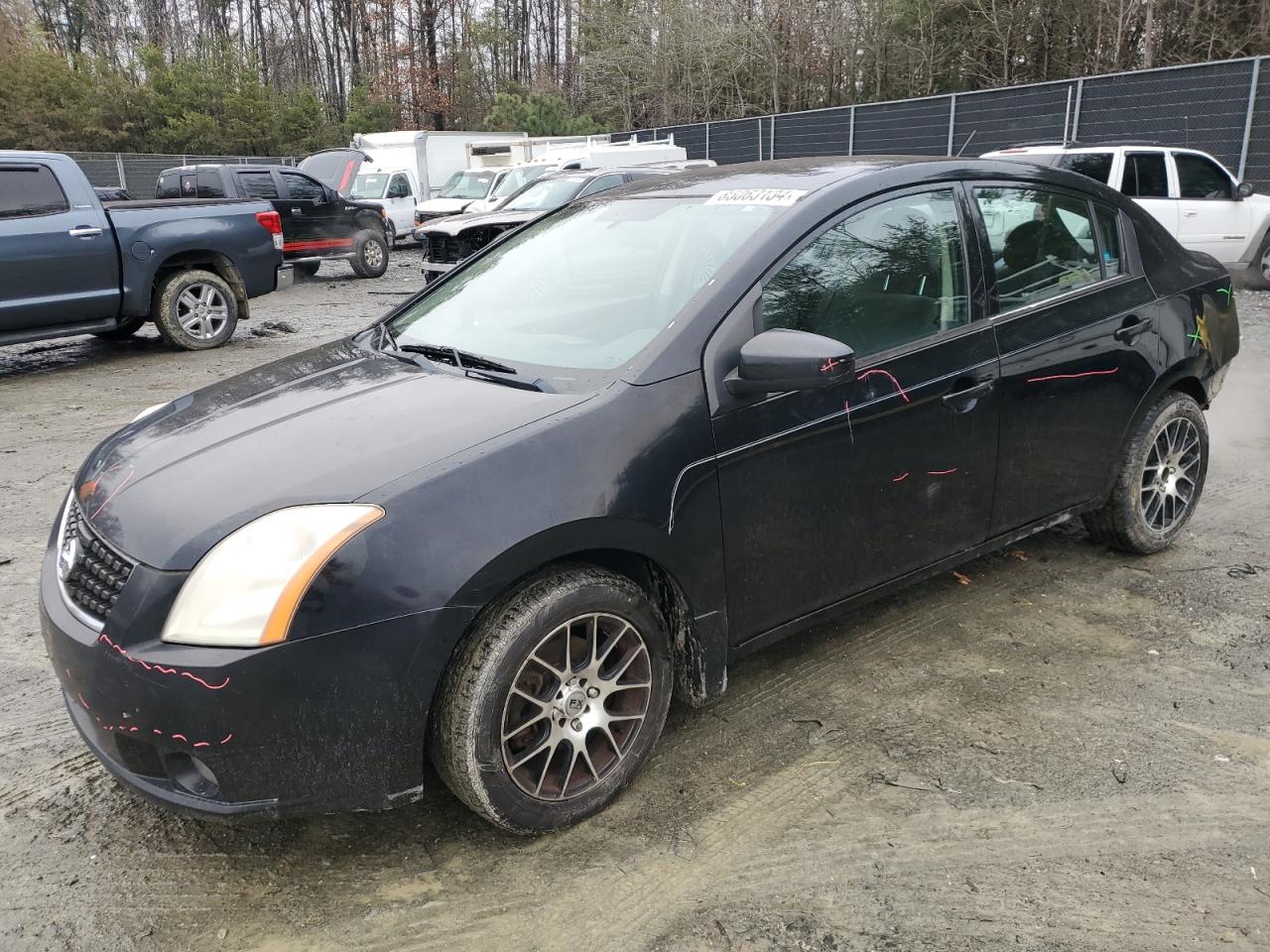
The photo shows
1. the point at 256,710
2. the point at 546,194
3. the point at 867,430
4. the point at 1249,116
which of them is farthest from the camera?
the point at 546,194

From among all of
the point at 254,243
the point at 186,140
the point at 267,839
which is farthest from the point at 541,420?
the point at 186,140

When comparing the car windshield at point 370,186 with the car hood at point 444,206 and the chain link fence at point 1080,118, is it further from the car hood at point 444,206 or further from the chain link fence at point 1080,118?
the chain link fence at point 1080,118

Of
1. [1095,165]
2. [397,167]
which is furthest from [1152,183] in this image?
[397,167]

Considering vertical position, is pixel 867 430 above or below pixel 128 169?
below

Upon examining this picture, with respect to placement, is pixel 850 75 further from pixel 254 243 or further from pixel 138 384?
pixel 138 384

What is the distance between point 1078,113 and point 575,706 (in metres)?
18.2

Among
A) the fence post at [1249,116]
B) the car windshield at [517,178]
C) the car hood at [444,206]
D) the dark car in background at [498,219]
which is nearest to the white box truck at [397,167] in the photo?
the car hood at [444,206]

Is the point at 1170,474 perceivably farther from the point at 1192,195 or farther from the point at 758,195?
the point at 1192,195

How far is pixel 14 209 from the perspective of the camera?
8508 mm

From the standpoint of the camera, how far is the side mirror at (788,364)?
8.80ft

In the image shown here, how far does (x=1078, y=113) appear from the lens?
17.4 metres

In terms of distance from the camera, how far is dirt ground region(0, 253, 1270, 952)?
2.30m

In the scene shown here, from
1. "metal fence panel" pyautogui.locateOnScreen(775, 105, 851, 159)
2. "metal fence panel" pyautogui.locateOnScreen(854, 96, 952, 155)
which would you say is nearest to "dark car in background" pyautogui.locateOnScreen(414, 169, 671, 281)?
"metal fence panel" pyautogui.locateOnScreen(854, 96, 952, 155)

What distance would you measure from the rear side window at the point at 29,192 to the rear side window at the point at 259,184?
7286 millimetres
